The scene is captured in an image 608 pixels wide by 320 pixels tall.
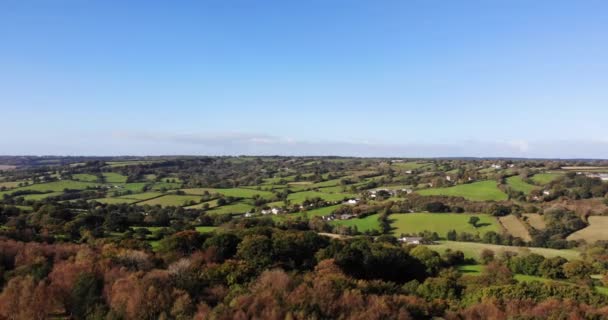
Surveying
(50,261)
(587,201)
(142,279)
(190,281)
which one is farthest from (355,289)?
(587,201)

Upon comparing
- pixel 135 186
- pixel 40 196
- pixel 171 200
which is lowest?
pixel 171 200

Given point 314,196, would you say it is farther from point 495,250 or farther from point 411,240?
point 495,250

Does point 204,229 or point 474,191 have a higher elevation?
point 474,191

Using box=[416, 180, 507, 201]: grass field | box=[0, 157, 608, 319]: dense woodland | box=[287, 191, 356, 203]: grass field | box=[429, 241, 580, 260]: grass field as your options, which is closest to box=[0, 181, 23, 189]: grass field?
box=[0, 157, 608, 319]: dense woodland

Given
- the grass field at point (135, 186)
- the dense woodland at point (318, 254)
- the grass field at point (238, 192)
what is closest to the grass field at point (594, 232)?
the dense woodland at point (318, 254)

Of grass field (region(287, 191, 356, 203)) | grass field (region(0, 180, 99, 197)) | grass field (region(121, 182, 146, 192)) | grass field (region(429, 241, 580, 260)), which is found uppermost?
grass field (region(0, 180, 99, 197))

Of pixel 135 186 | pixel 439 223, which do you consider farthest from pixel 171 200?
pixel 439 223

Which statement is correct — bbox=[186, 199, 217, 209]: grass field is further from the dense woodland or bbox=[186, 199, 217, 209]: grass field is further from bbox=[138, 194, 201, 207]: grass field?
bbox=[138, 194, 201, 207]: grass field
